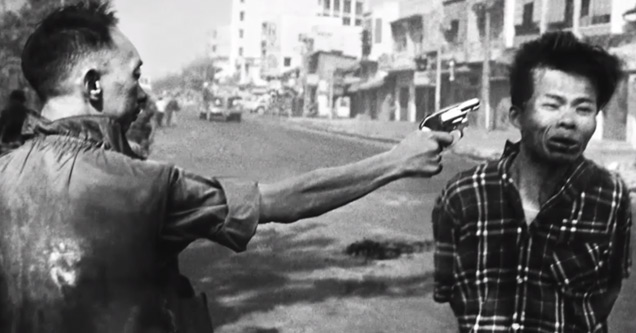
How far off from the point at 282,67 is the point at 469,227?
35.6 feet

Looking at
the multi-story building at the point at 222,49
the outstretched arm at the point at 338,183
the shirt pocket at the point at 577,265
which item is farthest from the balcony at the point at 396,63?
the outstretched arm at the point at 338,183

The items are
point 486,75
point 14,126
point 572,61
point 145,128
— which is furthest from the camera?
point 486,75

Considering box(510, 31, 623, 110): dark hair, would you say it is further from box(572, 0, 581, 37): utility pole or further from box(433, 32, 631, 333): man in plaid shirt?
box(572, 0, 581, 37): utility pole

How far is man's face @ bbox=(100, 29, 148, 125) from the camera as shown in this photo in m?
1.36

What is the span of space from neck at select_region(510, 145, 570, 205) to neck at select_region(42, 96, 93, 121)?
95 centimetres

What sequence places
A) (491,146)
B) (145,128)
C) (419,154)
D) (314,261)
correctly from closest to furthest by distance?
(419,154) < (314,261) < (145,128) < (491,146)

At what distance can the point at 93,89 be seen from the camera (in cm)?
133

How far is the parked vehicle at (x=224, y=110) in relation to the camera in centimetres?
883

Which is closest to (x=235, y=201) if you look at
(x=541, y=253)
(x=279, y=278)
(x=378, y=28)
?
(x=541, y=253)

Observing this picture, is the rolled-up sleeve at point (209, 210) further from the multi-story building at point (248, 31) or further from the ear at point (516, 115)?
the multi-story building at point (248, 31)

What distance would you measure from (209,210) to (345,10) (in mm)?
7734

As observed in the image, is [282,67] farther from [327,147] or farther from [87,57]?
[87,57]

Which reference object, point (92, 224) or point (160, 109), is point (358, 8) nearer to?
point (160, 109)

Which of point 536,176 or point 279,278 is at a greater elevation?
point 536,176
